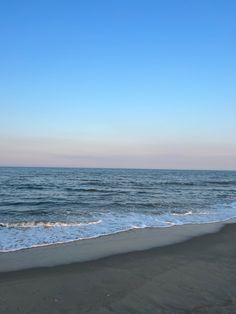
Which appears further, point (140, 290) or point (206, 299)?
point (140, 290)

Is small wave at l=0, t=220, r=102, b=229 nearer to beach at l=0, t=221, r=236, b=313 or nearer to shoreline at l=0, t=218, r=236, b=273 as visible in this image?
shoreline at l=0, t=218, r=236, b=273

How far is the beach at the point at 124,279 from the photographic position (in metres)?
5.95

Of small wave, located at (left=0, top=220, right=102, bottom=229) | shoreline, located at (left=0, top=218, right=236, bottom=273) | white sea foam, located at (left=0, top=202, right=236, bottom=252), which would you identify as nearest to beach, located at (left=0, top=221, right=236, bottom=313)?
shoreline, located at (left=0, top=218, right=236, bottom=273)

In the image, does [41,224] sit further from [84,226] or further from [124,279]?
[124,279]

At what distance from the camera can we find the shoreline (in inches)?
347

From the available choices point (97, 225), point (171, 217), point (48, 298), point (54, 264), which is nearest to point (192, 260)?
point (54, 264)

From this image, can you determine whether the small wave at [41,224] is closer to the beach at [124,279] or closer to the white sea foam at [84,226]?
the white sea foam at [84,226]

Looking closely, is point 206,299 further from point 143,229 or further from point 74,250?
point 143,229

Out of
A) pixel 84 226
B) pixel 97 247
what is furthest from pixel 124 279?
pixel 84 226

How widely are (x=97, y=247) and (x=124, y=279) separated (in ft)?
10.8

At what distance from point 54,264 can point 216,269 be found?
3.76 m

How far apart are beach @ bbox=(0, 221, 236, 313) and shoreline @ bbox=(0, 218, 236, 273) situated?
→ 2cm

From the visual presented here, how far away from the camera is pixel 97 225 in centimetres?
1481

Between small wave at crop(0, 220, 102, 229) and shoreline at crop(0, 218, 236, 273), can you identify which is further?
small wave at crop(0, 220, 102, 229)
